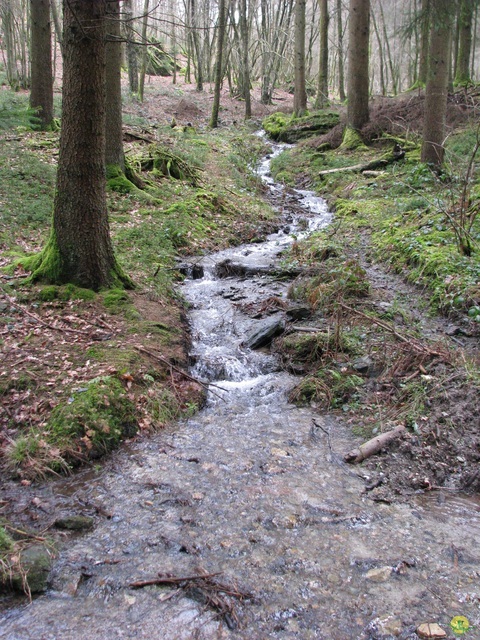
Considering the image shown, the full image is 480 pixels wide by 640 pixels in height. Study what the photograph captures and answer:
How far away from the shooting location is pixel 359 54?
1527 cm

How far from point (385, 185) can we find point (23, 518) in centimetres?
1175

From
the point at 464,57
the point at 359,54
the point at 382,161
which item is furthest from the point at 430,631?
the point at 464,57

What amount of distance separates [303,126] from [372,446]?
19420 mm

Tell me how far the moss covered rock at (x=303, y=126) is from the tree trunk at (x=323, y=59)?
2.23 metres

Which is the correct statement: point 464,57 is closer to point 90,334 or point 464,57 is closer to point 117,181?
point 117,181

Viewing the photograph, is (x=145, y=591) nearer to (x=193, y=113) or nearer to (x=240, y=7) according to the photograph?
(x=193, y=113)

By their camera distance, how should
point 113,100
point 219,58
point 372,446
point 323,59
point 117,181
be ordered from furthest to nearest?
1. point 323,59
2. point 219,58
3. point 117,181
4. point 113,100
5. point 372,446

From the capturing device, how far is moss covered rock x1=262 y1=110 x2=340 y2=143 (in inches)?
810

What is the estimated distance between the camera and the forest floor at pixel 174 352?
4273 mm

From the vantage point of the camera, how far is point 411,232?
8734mm

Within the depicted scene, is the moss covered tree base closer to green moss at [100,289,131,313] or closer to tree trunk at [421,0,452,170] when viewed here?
green moss at [100,289,131,313]

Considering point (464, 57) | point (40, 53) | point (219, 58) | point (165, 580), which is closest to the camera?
point (165, 580)

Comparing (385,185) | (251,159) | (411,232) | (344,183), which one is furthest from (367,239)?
(251,159)

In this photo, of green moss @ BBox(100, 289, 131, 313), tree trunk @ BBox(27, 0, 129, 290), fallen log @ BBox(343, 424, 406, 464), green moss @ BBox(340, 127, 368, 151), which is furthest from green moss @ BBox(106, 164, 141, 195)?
fallen log @ BBox(343, 424, 406, 464)
